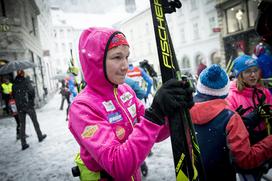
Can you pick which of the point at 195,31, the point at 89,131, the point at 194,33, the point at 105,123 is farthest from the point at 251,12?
the point at 89,131

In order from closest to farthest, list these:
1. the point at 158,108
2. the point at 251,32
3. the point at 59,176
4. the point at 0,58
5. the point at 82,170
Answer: the point at 158,108
the point at 82,170
the point at 59,176
the point at 0,58
the point at 251,32

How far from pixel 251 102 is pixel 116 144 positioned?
195 cm

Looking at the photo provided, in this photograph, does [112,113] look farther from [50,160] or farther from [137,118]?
[50,160]

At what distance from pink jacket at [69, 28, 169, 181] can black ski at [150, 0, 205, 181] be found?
0.11m

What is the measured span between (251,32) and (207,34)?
272 inches

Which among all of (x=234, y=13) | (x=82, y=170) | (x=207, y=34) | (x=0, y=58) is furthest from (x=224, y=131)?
(x=207, y=34)

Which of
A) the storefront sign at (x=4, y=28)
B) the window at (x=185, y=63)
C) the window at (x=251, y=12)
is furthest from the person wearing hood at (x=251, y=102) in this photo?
the window at (x=185, y=63)

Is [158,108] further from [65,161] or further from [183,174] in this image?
[65,161]

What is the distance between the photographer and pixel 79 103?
136 cm

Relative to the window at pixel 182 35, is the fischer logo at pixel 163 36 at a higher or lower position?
lower

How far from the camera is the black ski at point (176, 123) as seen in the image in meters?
1.10

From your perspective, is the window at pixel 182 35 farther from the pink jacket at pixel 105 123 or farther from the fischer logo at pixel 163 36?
the fischer logo at pixel 163 36

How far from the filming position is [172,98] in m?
1.00

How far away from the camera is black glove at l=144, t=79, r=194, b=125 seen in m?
1.00
